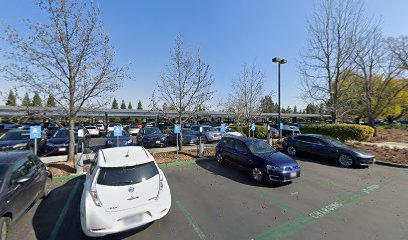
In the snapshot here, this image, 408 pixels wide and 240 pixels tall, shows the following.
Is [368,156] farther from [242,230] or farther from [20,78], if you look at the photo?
[20,78]

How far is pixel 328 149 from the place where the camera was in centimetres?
952

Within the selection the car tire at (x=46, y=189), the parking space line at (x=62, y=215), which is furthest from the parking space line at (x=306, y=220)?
the car tire at (x=46, y=189)

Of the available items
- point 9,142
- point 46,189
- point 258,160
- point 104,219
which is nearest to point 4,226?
point 104,219

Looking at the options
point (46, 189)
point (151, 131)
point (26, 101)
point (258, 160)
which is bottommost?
point (46, 189)

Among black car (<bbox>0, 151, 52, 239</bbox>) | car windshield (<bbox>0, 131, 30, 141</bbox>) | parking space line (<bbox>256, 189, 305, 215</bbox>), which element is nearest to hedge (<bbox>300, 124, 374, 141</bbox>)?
parking space line (<bbox>256, 189, 305, 215</bbox>)

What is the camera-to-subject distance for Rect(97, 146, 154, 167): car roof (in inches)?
Answer: 157

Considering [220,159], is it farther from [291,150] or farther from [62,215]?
[62,215]

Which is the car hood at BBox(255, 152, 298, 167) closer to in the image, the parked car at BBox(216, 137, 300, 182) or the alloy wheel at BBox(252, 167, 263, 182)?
the parked car at BBox(216, 137, 300, 182)

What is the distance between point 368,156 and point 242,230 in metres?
8.35

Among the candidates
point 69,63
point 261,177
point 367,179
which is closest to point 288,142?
point 367,179

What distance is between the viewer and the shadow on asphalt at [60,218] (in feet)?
12.1

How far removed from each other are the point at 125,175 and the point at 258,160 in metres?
4.62

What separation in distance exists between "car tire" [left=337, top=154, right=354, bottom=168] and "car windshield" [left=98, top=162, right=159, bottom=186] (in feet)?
30.0

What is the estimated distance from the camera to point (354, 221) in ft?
14.2
